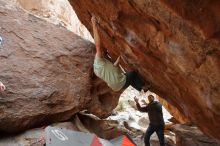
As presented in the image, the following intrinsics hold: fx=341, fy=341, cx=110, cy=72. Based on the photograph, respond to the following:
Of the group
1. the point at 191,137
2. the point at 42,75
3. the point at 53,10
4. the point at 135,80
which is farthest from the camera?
the point at 53,10

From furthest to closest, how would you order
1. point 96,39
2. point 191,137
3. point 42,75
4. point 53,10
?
1. point 53,10
2. point 42,75
3. point 191,137
4. point 96,39

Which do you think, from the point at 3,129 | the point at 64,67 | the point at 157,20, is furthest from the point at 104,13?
the point at 3,129

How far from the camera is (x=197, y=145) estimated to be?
9.33 meters

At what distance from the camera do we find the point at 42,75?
32.1 feet

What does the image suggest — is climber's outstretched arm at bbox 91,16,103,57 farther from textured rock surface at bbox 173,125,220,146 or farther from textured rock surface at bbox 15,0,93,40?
textured rock surface at bbox 15,0,93,40

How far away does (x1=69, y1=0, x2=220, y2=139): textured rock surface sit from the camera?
447cm

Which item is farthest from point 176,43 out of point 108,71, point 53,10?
point 53,10

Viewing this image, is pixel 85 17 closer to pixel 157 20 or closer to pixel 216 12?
pixel 157 20

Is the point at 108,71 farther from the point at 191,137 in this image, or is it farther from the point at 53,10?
the point at 53,10

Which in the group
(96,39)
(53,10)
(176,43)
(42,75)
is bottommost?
(42,75)

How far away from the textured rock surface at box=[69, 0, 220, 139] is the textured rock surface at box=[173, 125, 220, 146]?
2.27 metres

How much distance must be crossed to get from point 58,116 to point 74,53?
2020 mm

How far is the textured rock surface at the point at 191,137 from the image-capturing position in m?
9.24

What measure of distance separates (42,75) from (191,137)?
458cm
